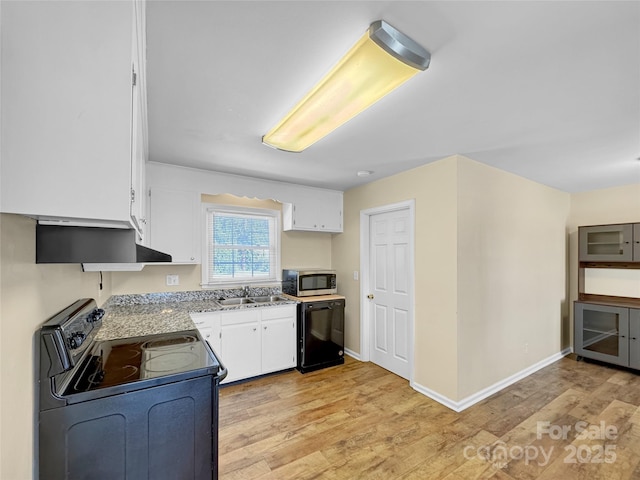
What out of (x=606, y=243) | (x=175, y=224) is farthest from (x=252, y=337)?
(x=606, y=243)

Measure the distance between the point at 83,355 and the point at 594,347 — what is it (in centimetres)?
544

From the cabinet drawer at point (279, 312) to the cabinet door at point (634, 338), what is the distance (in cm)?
413

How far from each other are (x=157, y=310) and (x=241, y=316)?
83 centimetres

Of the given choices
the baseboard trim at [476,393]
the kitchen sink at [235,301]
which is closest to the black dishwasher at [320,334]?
the kitchen sink at [235,301]

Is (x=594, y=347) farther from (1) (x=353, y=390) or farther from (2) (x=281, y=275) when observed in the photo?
(2) (x=281, y=275)

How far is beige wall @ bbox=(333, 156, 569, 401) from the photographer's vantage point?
2.75 m

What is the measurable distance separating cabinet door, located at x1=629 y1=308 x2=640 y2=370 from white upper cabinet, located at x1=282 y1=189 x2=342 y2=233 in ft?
12.4

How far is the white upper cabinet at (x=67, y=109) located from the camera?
71cm

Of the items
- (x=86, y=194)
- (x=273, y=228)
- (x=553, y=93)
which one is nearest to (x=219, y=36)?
(x=86, y=194)

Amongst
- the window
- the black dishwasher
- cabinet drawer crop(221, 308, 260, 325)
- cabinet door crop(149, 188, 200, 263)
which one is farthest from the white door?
cabinet door crop(149, 188, 200, 263)

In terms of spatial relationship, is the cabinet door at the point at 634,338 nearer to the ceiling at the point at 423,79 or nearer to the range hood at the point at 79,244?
the ceiling at the point at 423,79

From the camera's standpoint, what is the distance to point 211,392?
1399 millimetres

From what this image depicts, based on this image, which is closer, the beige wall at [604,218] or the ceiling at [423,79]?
the ceiling at [423,79]

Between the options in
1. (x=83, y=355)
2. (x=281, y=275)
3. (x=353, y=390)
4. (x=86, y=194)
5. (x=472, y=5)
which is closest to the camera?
(x=86, y=194)
